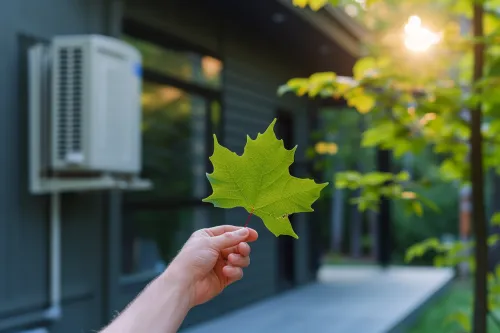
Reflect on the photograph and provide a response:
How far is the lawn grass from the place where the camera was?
6133 mm

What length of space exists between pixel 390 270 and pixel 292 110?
3734 millimetres

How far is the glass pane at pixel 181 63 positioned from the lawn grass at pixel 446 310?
8.83 ft

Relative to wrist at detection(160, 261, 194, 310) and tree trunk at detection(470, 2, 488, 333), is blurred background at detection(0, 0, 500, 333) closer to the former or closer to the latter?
tree trunk at detection(470, 2, 488, 333)

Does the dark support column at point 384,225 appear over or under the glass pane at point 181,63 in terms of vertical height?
under

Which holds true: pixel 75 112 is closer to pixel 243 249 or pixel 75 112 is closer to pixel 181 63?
pixel 181 63

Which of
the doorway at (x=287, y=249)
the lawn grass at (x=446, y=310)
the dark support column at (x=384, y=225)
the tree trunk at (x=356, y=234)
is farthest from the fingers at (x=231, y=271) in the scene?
the tree trunk at (x=356, y=234)

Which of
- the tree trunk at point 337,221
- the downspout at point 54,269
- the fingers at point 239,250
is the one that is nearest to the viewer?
the fingers at point 239,250

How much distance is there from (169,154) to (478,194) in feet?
9.45

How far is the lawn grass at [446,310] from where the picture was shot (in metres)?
6.13

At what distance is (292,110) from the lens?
8805mm

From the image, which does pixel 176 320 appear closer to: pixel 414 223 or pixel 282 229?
pixel 282 229

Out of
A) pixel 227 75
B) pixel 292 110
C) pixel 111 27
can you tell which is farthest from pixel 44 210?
pixel 292 110

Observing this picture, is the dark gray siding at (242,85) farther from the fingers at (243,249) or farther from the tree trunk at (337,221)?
the tree trunk at (337,221)

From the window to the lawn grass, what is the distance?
211 centimetres
